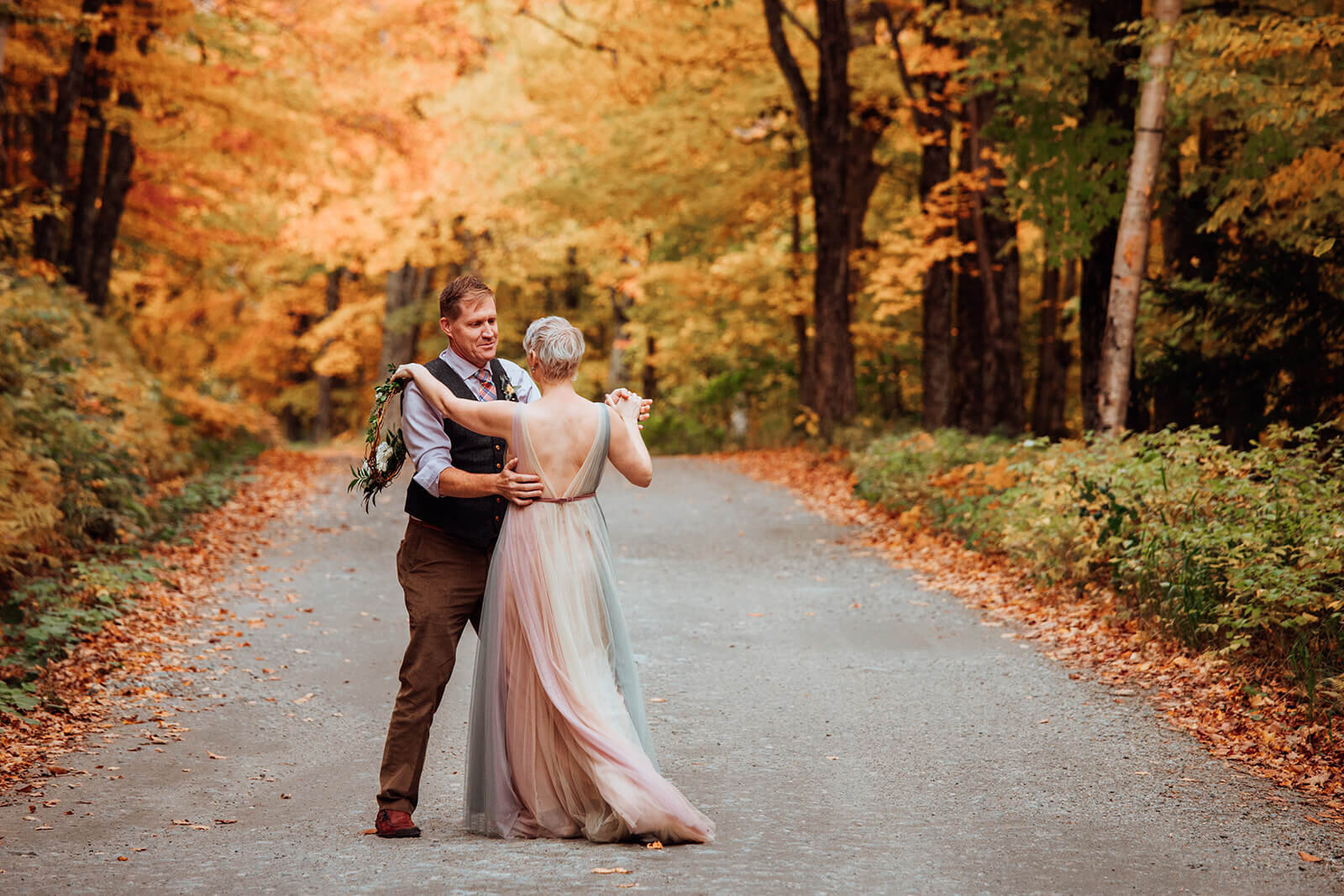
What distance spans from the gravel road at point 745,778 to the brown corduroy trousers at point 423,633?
282mm

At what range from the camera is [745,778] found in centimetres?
621

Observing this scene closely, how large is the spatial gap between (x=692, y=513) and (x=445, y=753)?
405 inches

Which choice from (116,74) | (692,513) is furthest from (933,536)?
(116,74)

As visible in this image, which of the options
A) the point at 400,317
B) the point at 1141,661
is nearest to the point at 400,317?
the point at 400,317

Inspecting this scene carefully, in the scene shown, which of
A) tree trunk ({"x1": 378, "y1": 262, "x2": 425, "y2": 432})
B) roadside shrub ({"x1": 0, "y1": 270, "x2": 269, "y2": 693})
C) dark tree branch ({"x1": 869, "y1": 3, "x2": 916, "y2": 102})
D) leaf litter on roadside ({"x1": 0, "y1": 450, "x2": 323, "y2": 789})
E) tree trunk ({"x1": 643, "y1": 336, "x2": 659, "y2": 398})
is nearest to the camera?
leaf litter on roadside ({"x1": 0, "y1": 450, "x2": 323, "y2": 789})

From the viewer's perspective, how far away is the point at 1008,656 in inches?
353

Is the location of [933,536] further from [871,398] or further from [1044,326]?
[871,398]

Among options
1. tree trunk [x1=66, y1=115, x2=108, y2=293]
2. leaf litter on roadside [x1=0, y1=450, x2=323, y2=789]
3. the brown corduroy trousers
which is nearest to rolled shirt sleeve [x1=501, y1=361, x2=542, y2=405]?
the brown corduroy trousers

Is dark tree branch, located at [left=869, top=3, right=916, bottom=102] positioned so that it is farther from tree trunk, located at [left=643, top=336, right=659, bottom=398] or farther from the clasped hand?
the clasped hand

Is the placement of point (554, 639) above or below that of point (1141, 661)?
above

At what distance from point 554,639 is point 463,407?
0.98 m

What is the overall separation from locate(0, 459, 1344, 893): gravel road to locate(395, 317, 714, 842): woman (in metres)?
0.18

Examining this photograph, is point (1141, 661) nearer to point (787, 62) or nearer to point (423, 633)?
point (423, 633)

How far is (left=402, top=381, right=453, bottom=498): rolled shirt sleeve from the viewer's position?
509 cm
